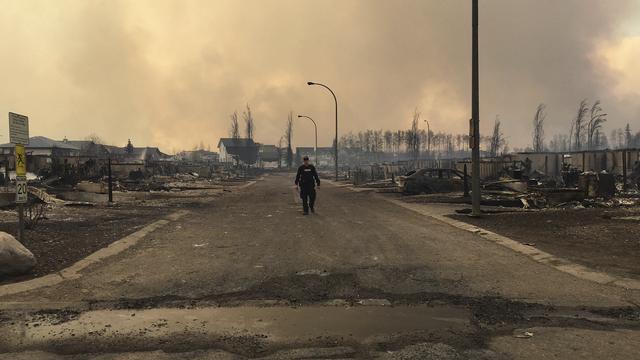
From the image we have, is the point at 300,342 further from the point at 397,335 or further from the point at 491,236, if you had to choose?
the point at 491,236

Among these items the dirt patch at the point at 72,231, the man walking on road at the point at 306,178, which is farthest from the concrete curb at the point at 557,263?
the dirt patch at the point at 72,231

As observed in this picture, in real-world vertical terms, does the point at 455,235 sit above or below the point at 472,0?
below

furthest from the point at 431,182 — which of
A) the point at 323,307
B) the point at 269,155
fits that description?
the point at 269,155

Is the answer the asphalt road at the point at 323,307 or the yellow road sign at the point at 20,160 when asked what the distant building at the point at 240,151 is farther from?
the asphalt road at the point at 323,307

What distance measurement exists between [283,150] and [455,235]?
12299 centimetres

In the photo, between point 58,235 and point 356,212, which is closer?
point 58,235

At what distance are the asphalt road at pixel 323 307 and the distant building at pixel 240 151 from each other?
97521 millimetres

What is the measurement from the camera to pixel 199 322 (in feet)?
16.2

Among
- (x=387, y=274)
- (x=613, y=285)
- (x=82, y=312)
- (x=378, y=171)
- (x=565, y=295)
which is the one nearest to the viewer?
(x=82, y=312)

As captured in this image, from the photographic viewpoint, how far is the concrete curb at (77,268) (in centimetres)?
622

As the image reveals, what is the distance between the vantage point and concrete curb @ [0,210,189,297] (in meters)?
6.22

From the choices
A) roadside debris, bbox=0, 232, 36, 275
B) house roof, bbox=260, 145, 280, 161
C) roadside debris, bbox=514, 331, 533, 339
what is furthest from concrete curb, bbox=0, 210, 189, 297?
house roof, bbox=260, 145, 280, 161

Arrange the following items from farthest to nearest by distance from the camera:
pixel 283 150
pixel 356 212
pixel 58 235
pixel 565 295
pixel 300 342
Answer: pixel 283 150 < pixel 356 212 < pixel 58 235 < pixel 565 295 < pixel 300 342

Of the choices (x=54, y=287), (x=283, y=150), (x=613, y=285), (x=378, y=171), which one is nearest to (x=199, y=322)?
(x=54, y=287)
